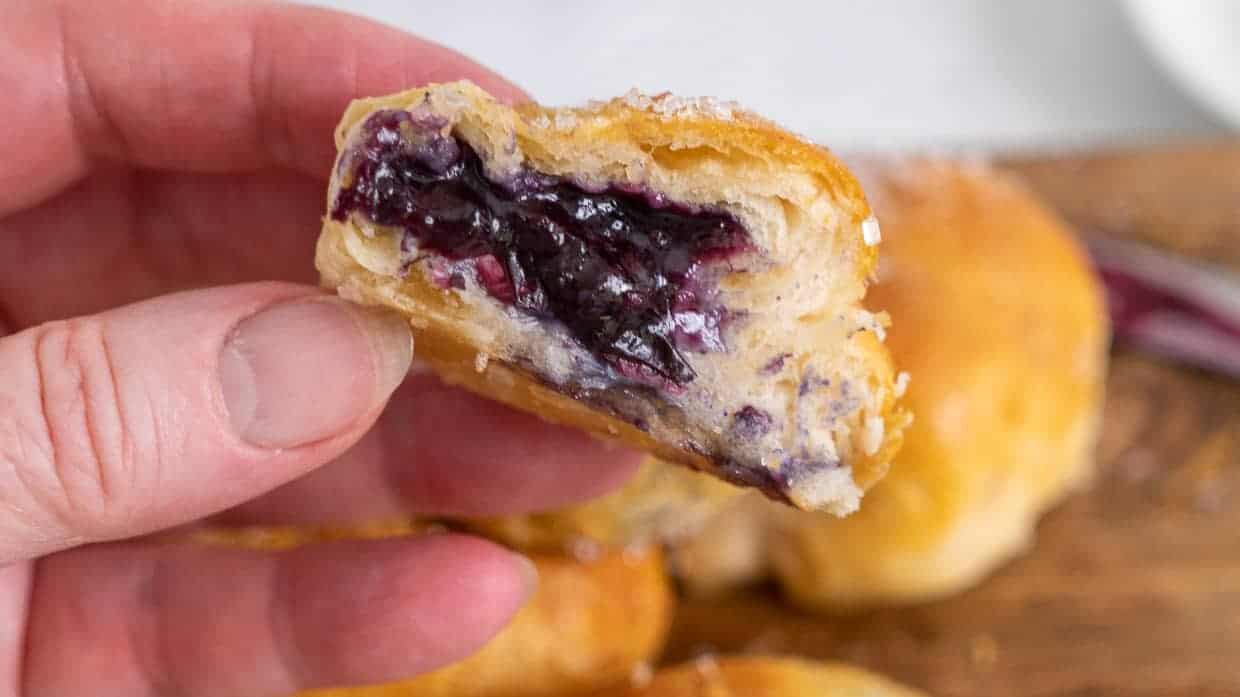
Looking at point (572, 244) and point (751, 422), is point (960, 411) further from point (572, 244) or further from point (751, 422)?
point (572, 244)

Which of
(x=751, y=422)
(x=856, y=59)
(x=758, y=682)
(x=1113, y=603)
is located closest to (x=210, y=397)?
(x=751, y=422)

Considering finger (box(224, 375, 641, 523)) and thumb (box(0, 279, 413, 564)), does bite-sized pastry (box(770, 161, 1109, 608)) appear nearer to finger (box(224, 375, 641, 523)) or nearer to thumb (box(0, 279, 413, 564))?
finger (box(224, 375, 641, 523))

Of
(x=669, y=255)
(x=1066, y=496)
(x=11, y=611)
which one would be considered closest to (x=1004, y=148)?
(x=1066, y=496)

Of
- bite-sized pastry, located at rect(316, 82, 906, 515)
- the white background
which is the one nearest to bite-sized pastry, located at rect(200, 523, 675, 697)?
bite-sized pastry, located at rect(316, 82, 906, 515)

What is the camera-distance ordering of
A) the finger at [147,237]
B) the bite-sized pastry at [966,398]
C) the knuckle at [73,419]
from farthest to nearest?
the bite-sized pastry at [966,398], the finger at [147,237], the knuckle at [73,419]

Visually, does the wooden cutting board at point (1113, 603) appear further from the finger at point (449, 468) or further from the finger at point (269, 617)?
the finger at point (269, 617)

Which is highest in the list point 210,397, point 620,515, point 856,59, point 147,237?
point 210,397

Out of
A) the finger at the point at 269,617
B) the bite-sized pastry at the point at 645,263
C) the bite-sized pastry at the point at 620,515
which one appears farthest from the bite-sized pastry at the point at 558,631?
the bite-sized pastry at the point at 645,263
